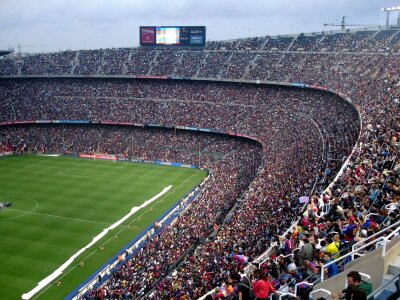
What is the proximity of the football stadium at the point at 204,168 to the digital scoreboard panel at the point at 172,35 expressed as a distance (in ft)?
0.70

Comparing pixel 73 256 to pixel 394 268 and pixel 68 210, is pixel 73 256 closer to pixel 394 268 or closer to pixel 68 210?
pixel 68 210

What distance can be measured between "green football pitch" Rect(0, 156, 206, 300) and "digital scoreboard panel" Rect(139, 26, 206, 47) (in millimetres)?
24757

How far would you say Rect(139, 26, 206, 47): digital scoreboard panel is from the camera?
2753 inches

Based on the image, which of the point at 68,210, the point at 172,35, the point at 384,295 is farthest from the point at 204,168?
the point at 384,295

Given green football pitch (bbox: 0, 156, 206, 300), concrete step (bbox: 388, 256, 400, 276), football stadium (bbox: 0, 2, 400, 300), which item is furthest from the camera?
green football pitch (bbox: 0, 156, 206, 300)

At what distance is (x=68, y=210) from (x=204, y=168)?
64.3 feet

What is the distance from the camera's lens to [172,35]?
70812 mm

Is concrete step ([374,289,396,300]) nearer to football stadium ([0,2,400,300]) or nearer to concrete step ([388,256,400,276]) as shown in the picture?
football stadium ([0,2,400,300])

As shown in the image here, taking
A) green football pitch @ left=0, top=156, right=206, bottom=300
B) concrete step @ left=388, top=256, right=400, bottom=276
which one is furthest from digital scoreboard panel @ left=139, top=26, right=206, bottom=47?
concrete step @ left=388, top=256, right=400, bottom=276

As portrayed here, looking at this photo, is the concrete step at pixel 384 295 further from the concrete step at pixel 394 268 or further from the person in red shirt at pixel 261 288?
the person in red shirt at pixel 261 288

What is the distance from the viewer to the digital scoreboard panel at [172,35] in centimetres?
6994

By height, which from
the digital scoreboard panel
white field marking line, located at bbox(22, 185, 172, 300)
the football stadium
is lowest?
white field marking line, located at bbox(22, 185, 172, 300)

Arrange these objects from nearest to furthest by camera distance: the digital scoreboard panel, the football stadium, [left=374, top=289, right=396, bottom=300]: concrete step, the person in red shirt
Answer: [left=374, top=289, right=396, bottom=300]: concrete step → the person in red shirt → the football stadium → the digital scoreboard panel

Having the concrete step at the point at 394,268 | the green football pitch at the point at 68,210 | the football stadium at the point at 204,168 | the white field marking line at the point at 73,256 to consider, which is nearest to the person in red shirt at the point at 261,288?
the football stadium at the point at 204,168
